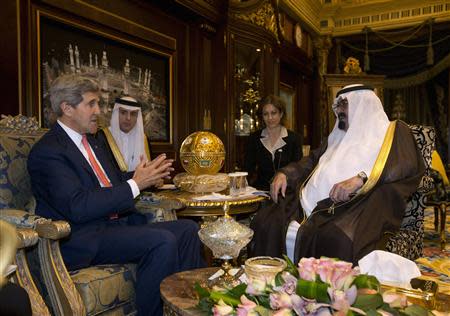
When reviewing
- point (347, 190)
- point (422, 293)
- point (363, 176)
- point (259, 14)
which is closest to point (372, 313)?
point (422, 293)

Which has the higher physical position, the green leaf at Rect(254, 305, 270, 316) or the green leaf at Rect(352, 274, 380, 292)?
the green leaf at Rect(352, 274, 380, 292)

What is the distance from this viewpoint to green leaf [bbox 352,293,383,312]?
832mm

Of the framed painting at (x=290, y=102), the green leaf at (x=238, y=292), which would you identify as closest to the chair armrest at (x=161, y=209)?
the green leaf at (x=238, y=292)

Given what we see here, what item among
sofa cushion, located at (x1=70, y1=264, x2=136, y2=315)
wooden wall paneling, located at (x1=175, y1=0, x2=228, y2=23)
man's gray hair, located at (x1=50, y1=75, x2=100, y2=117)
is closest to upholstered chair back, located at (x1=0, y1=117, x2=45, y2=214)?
man's gray hair, located at (x1=50, y1=75, x2=100, y2=117)

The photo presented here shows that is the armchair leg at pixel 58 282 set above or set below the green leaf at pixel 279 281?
below

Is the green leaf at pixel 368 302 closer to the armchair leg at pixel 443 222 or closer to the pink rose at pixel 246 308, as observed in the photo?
the pink rose at pixel 246 308

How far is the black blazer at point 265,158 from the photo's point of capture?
3529mm

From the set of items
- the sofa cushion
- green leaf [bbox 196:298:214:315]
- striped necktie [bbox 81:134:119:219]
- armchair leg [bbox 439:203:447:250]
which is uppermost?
striped necktie [bbox 81:134:119:219]

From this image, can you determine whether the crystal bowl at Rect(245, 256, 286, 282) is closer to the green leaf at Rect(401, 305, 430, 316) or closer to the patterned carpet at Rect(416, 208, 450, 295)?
the green leaf at Rect(401, 305, 430, 316)

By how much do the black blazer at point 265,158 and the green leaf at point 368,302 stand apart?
264 centimetres

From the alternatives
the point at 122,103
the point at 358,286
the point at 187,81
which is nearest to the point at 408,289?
the point at 358,286

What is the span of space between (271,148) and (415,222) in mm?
1354

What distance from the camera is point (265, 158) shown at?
3553 millimetres

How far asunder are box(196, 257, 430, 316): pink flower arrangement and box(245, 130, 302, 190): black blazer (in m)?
2.56
